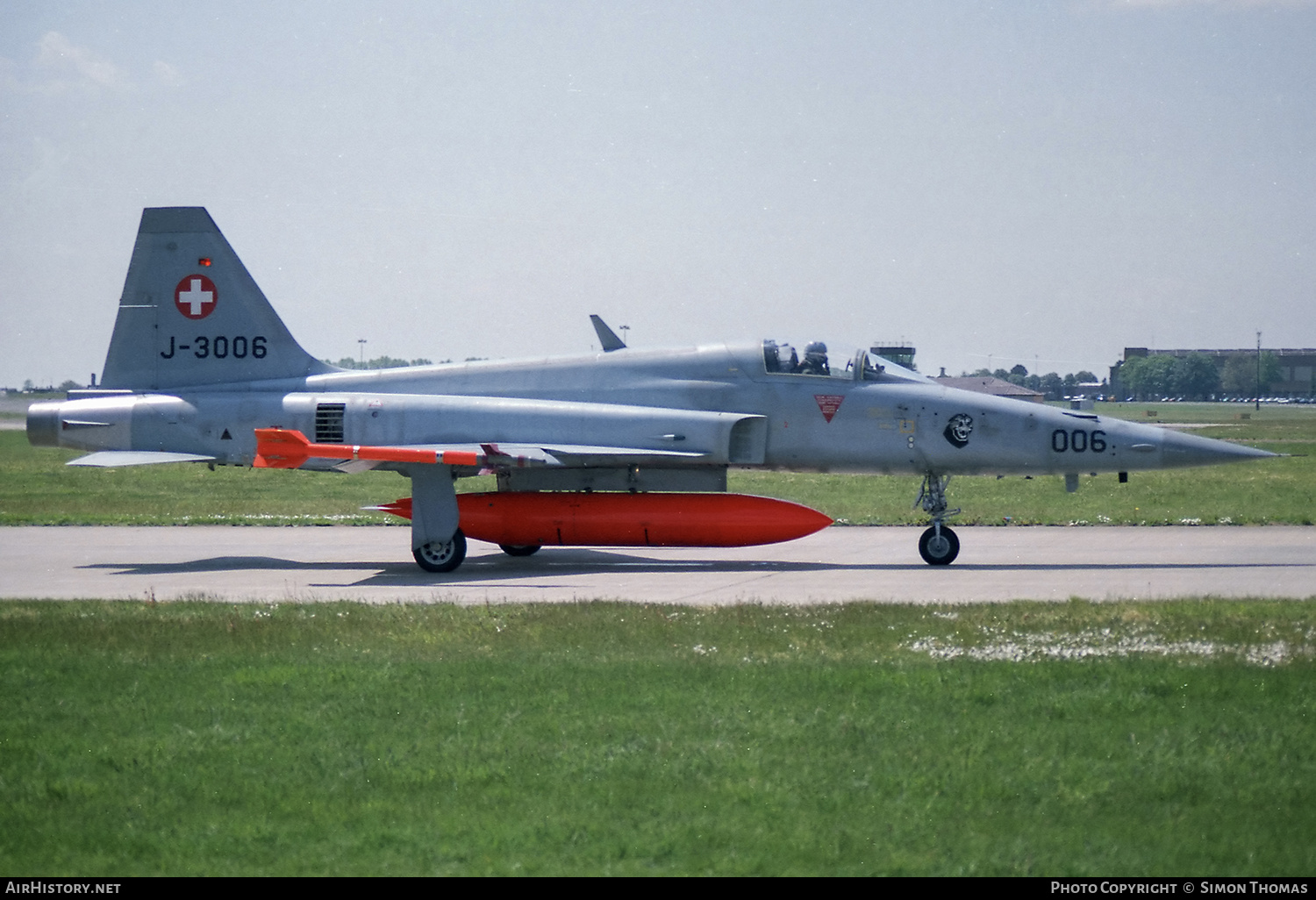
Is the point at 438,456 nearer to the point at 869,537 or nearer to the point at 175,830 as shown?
the point at 869,537

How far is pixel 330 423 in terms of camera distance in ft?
59.7

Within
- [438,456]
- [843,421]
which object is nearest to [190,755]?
[438,456]

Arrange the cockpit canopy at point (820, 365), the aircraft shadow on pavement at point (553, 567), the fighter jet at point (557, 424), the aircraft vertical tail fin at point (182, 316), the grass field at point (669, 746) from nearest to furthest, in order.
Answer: the grass field at point (669, 746), the aircraft shadow on pavement at point (553, 567), the fighter jet at point (557, 424), the cockpit canopy at point (820, 365), the aircraft vertical tail fin at point (182, 316)

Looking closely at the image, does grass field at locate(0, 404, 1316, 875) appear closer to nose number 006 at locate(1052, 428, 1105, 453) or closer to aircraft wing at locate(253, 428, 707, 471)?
aircraft wing at locate(253, 428, 707, 471)

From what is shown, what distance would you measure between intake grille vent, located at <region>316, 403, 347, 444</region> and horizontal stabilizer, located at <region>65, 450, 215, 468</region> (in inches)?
63.8

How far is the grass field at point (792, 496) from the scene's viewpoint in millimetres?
23797

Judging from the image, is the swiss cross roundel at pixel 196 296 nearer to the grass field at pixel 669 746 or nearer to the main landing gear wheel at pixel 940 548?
the grass field at pixel 669 746

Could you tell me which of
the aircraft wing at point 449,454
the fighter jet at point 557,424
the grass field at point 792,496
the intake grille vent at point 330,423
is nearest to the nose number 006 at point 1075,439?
the fighter jet at point 557,424

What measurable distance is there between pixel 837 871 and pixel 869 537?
49.6 feet

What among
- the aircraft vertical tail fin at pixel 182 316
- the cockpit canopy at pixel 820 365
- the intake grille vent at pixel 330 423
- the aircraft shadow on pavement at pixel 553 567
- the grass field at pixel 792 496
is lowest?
the aircraft shadow on pavement at pixel 553 567

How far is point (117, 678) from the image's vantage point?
31.4ft

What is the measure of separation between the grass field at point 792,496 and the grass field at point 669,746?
12.6m

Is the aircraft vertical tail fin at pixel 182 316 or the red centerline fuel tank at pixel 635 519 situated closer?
the red centerline fuel tank at pixel 635 519

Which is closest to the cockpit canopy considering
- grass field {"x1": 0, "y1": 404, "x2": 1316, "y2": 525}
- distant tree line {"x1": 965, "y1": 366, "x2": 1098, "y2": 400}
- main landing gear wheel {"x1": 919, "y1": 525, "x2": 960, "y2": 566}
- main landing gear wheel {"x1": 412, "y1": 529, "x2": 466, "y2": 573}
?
main landing gear wheel {"x1": 919, "y1": 525, "x2": 960, "y2": 566}
